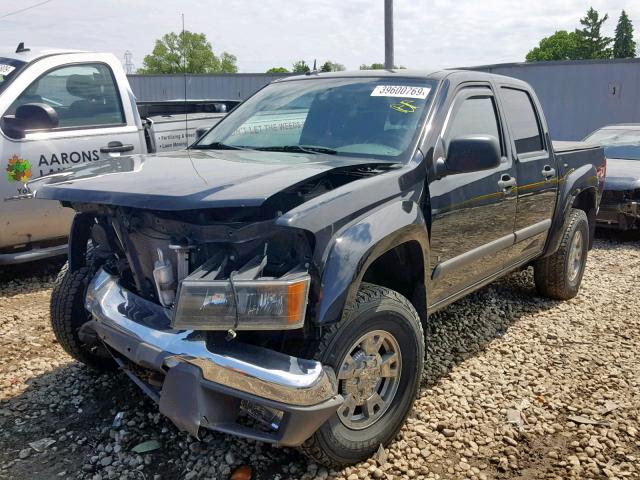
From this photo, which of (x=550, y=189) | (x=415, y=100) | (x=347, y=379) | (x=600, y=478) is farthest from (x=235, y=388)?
(x=550, y=189)

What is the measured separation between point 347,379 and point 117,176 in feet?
4.63

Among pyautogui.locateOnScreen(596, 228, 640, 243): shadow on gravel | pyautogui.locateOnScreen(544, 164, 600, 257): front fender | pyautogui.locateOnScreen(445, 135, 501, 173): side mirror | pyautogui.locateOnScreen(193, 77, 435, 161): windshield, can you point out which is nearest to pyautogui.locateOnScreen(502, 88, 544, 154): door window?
pyautogui.locateOnScreen(544, 164, 600, 257): front fender

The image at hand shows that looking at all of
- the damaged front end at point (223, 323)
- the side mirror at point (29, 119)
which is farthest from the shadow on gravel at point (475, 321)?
the side mirror at point (29, 119)

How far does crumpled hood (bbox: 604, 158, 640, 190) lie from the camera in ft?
25.2

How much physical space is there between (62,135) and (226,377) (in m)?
3.74

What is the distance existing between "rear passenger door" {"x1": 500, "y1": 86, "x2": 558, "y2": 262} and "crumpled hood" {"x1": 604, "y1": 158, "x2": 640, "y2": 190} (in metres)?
3.58

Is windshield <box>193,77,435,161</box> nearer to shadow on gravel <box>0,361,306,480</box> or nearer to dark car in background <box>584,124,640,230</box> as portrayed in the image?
shadow on gravel <box>0,361,306,480</box>

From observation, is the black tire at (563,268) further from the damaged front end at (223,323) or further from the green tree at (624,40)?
the green tree at (624,40)

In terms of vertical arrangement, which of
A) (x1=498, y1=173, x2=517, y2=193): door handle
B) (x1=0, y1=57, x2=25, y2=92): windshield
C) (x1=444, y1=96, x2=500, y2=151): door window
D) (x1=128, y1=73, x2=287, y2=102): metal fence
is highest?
(x1=128, y1=73, x2=287, y2=102): metal fence

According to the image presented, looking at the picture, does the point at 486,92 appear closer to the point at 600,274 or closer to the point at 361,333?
the point at 361,333

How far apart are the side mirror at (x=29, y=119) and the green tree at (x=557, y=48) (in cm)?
7635

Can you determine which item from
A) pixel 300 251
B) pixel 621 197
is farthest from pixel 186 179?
pixel 621 197

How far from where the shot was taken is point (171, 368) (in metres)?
2.37

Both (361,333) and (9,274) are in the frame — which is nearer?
(361,333)
